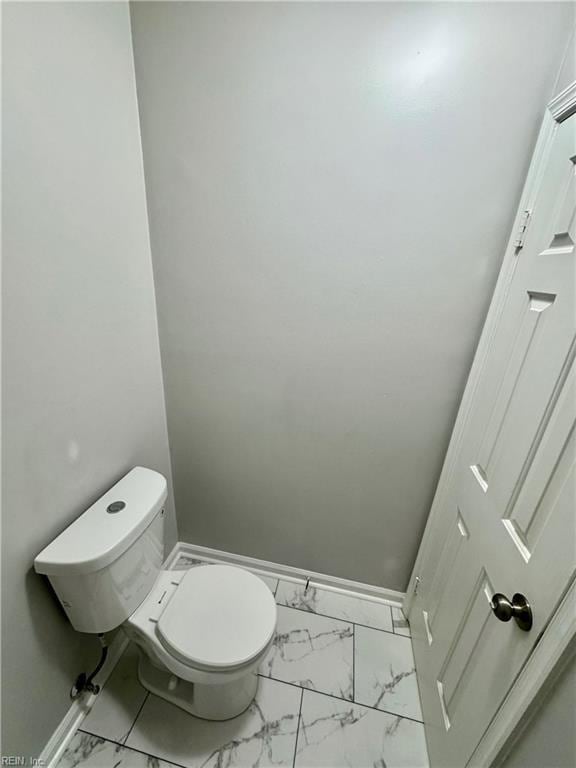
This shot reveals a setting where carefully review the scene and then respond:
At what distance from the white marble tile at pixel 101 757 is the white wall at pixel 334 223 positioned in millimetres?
900

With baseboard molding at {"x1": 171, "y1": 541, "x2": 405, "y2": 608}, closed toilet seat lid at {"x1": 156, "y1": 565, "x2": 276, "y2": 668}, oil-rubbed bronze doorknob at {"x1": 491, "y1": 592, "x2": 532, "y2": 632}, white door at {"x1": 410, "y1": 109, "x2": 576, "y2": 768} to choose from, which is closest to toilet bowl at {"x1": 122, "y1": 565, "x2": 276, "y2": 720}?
closed toilet seat lid at {"x1": 156, "y1": 565, "x2": 276, "y2": 668}

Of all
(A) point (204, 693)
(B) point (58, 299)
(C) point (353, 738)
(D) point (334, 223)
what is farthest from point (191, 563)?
(D) point (334, 223)

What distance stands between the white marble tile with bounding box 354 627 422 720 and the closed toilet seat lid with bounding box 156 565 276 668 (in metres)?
0.55

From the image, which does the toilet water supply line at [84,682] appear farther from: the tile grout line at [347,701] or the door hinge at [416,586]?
the door hinge at [416,586]

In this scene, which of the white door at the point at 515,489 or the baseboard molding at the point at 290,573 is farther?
the baseboard molding at the point at 290,573

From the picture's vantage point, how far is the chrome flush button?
0.97 m

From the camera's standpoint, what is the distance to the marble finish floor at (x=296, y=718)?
1.01 meters

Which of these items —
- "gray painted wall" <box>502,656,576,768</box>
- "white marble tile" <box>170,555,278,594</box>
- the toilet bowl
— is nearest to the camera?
"gray painted wall" <box>502,656,576,768</box>

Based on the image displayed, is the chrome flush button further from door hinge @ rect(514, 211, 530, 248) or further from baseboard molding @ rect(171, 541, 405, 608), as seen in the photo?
door hinge @ rect(514, 211, 530, 248)

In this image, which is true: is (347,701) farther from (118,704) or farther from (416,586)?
(118,704)

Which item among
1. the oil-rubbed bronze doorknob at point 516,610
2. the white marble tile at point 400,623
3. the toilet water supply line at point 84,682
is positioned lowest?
the white marble tile at point 400,623

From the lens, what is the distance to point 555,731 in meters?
0.54

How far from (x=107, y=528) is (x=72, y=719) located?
28.8 inches

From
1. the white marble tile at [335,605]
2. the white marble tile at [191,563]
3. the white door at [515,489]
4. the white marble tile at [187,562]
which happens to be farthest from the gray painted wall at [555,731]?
the white marble tile at [187,562]
